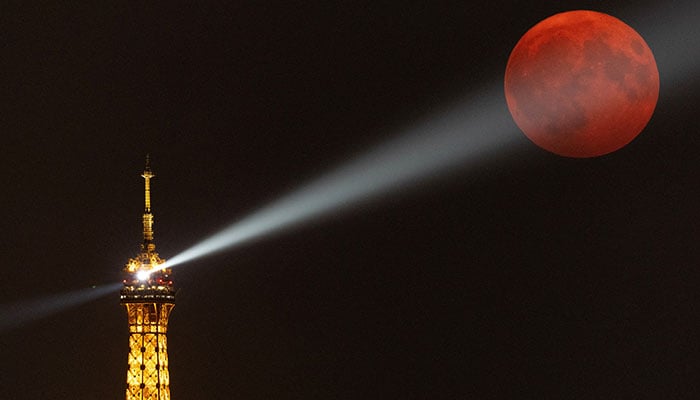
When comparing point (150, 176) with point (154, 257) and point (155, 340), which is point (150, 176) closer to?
point (154, 257)

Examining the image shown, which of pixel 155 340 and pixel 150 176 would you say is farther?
pixel 155 340

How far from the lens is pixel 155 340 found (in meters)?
84.1

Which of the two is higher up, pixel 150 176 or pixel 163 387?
pixel 150 176

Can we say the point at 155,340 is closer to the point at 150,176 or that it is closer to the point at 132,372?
the point at 132,372

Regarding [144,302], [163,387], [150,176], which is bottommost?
[163,387]

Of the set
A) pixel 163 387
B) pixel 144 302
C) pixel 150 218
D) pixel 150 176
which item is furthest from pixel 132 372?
pixel 150 176

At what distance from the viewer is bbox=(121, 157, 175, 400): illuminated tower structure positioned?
3162 inches

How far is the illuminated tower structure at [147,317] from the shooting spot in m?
80.3

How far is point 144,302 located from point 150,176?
14.5 metres

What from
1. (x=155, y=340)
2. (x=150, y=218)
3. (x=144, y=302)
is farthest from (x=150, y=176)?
(x=155, y=340)

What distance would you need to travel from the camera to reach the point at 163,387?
84250 millimetres

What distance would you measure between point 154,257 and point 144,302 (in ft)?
15.6

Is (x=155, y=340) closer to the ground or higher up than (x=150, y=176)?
closer to the ground

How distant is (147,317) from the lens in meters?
83.1
